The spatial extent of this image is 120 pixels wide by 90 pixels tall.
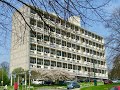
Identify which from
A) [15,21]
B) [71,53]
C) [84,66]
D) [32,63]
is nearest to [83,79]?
[84,66]

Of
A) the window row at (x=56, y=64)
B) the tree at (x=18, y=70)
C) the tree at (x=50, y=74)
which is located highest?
the window row at (x=56, y=64)

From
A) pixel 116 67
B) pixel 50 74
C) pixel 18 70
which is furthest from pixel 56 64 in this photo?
pixel 116 67

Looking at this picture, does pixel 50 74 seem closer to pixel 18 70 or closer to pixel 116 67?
pixel 18 70

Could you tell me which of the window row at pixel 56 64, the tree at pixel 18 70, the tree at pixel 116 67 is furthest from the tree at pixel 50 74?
the tree at pixel 116 67

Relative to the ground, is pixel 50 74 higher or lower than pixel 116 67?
lower

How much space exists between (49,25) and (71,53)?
7265 cm

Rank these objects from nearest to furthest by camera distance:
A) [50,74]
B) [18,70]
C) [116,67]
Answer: [116,67]
[50,74]
[18,70]

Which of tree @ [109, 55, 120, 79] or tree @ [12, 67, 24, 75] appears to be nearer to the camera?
tree @ [109, 55, 120, 79]

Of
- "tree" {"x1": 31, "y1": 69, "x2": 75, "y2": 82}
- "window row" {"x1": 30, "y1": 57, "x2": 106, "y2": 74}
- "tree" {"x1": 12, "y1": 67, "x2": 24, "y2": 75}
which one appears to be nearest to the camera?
"tree" {"x1": 31, "y1": 69, "x2": 75, "y2": 82}

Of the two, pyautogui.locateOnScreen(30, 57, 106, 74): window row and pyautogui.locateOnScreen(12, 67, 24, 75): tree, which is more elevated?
pyautogui.locateOnScreen(30, 57, 106, 74): window row

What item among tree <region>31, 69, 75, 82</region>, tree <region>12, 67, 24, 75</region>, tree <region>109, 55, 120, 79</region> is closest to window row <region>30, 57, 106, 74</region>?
tree <region>31, 69, 75, 82</region>

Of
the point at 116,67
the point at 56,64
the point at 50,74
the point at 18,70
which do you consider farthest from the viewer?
the point at 56,64

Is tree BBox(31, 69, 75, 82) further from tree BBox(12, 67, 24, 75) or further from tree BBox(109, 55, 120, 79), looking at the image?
tree BBox(109, 55, 120, 79)

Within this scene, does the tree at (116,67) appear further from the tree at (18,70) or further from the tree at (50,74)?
the tree at (18,70)
